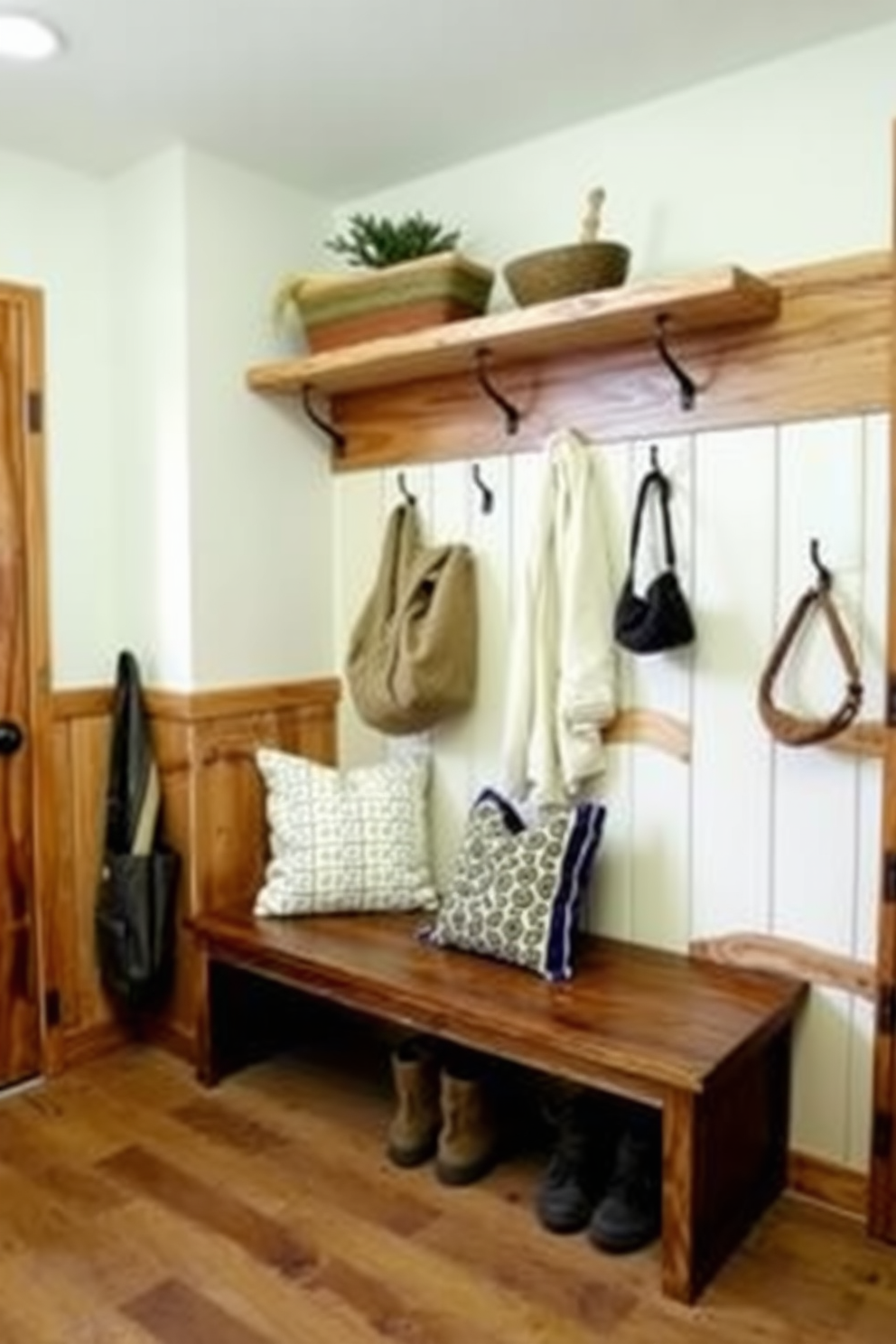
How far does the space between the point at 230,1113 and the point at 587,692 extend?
131 centimetres

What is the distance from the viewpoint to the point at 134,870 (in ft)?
8.83

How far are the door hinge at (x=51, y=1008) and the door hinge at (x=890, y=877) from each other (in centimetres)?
199

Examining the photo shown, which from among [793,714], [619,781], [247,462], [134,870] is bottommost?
[134,870]

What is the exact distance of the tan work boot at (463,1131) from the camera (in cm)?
227

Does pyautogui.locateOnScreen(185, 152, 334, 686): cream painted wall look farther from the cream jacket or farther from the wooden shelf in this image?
the cream jacket

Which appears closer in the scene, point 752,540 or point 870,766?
point 870,766

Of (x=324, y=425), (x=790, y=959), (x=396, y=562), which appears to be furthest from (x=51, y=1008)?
(x=790, y=959)

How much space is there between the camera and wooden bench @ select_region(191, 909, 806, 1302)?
188cm

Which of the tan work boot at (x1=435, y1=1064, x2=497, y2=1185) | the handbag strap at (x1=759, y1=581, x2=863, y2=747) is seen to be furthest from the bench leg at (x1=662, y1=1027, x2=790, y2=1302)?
the handbag strap at (x1=759, y1=581, x2=863, y2=747)

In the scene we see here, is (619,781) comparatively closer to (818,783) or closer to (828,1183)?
(818,783)

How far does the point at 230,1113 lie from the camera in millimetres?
2566

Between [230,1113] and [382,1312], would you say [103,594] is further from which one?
A: [382,1312]

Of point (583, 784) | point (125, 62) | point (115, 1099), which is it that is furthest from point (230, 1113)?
point (125, 62)

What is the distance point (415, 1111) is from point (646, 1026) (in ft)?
2.13
